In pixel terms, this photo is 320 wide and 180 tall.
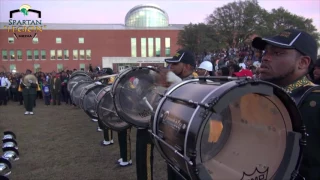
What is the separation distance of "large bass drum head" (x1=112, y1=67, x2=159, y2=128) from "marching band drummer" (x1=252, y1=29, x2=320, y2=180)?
2.27m

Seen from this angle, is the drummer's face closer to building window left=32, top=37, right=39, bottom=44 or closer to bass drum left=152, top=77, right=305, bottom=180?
bass drum left=152, top=77, right=305, bottom=180

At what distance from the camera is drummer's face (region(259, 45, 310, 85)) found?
188 cm

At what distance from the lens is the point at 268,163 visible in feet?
5.91

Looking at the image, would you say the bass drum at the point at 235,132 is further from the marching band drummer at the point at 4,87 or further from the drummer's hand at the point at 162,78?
the marching band drummer at the point at 4,87

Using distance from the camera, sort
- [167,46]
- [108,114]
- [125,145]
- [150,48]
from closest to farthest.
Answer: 1. [108,114]
2. [125,145]
3. [167,46]
4. [150,48]

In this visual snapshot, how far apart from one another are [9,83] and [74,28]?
3874cm

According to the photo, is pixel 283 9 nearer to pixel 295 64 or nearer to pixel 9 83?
pixel 9 83

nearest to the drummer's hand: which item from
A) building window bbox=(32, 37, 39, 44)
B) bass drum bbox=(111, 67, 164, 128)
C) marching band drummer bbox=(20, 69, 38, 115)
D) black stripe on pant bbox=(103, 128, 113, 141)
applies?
bass drum bbox=(111, 67, 164, 128)

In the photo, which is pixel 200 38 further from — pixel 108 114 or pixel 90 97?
pixel 108 114

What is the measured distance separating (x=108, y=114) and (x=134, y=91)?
1299 millimetres

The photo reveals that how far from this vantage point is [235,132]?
189cm

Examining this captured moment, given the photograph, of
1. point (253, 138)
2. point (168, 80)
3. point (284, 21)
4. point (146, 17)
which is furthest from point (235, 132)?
point (146, 17)

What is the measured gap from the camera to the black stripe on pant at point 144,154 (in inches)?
159

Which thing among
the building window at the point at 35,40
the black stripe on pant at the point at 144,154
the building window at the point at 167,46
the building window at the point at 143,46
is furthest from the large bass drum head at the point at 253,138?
the building window at the point at 35,40
